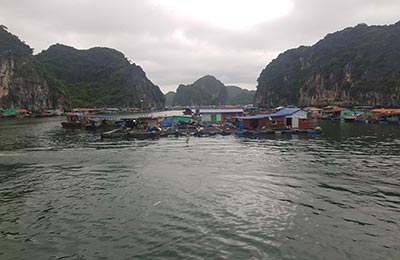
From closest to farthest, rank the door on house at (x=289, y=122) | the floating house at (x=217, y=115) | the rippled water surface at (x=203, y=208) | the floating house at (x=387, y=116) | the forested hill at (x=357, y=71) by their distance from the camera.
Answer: the rippled water surface at (x=203, y=208), the door on house at (x=289, y=122), the floating house at (x=387, y=116), the floating house at (x=217, y=115), the forested hill at (x=357, y=71)

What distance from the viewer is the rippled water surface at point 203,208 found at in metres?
10.7

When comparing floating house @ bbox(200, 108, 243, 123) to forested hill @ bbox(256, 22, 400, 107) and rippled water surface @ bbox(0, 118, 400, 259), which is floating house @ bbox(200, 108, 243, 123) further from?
forested hill @ bbox(256, 22, 400, 107)

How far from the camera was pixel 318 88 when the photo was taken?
16525cm

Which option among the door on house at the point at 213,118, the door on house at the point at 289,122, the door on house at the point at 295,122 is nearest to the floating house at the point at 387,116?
the door on house at the point at 295,122

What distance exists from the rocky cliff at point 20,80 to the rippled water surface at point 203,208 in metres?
128

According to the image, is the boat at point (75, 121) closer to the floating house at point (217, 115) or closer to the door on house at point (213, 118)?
the floating house at point (217, 115)

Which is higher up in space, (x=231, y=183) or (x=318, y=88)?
(x=318, y=88)

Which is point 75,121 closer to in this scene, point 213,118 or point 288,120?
point 213,118

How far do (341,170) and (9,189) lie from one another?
24.7 m

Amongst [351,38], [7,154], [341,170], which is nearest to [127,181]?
[341,170]

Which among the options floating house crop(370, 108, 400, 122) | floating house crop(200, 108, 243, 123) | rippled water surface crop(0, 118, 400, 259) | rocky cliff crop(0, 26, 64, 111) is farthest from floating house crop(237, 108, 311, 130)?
rocky cliff crop(0, 26, 64, 111)

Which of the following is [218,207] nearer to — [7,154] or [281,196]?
[281,196]

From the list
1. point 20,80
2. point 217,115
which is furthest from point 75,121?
point 20,80

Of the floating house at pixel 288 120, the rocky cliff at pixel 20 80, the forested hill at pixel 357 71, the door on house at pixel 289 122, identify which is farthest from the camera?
the rocky cliff at pixel 20 80
